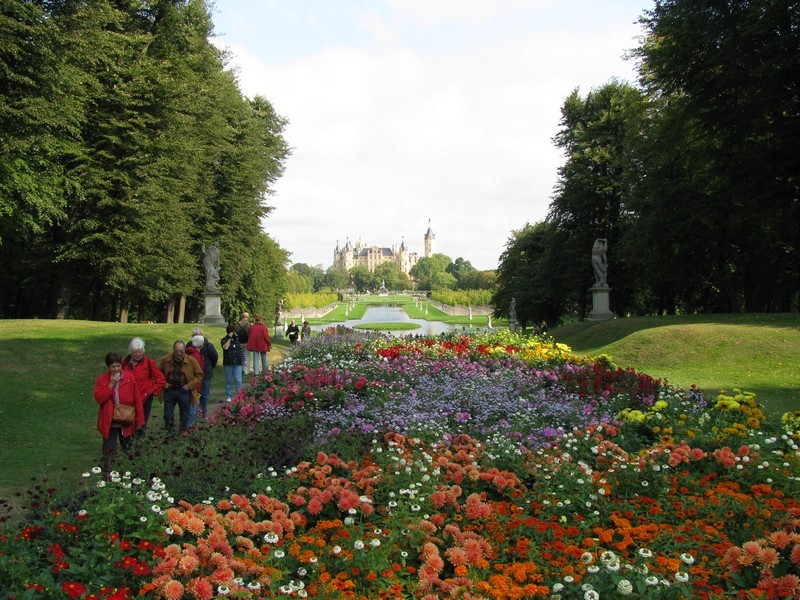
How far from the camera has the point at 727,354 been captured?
15930 millimetres

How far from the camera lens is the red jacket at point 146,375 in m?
7.92

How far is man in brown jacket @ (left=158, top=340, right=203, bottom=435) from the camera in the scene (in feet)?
29.3

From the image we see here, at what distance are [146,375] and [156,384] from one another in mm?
218

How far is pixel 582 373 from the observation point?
439 inches

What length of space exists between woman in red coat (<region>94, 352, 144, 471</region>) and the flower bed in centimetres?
102

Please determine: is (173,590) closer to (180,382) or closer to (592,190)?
(180,382)

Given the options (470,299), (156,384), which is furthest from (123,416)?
(470,299)

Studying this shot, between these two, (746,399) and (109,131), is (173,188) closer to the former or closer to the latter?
(109,131)

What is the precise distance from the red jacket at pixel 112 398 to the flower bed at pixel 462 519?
38.8 inches

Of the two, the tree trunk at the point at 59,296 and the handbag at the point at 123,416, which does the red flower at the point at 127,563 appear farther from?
the tree trunk at the point at 59,296

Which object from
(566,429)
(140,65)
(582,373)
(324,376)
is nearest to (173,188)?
(140,65)

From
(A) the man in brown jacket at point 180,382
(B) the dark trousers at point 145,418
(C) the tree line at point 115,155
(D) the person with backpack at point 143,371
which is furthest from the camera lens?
(C) the tree line at point 115,155

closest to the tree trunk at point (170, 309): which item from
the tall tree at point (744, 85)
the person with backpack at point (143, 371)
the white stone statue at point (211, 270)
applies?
the white stone statue at point (211, 270)

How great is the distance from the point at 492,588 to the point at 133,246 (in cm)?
2305
